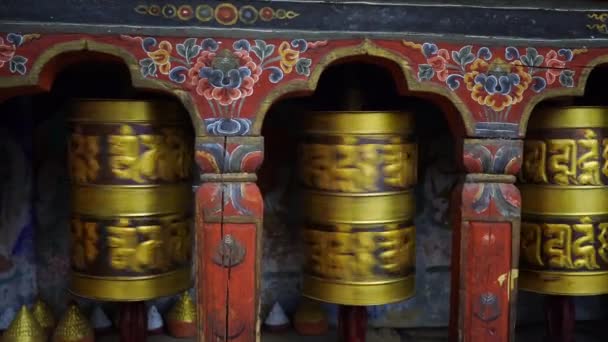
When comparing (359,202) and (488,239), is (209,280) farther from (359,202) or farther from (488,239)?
(488,239)

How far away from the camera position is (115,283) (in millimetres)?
2256

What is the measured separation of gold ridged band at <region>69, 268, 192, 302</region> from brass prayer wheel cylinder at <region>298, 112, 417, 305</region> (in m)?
0.49

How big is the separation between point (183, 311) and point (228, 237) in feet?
2.39

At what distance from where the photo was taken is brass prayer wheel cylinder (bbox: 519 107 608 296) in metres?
2.32

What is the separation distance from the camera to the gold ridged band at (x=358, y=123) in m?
2.24

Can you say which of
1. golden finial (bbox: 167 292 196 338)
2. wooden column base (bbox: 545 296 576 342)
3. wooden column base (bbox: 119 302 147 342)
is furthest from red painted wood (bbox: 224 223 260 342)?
wooden column base (bbox: 545 296 576 342)

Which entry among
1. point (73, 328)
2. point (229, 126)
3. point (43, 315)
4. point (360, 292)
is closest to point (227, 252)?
point (229, 126)

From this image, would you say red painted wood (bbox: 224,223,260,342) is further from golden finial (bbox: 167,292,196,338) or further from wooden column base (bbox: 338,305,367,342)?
golden finial (bbox: 167,292,196,338)

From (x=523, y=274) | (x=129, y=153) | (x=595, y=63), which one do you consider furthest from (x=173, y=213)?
(x=595, y=63)

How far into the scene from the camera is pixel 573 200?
7.67ft

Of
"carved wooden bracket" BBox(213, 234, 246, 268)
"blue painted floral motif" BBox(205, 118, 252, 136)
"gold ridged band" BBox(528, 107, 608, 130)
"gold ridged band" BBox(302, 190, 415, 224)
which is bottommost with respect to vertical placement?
"carved wooden bracket" BBox(213, 234, 246, 268)

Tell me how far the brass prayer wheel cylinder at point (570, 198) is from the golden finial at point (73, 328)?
1.60m

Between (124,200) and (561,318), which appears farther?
(561,318)

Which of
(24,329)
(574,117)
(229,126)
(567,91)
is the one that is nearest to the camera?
(229,126)
